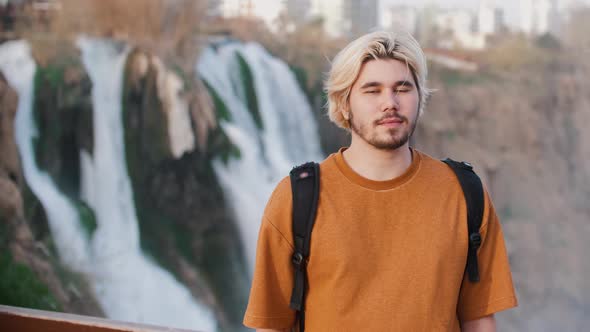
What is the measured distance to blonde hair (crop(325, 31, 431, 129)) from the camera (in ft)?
5.40

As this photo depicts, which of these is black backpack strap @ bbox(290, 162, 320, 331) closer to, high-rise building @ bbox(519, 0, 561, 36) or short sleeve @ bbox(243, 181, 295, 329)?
short sleeve @ bbox(243, 181, 295, 329)

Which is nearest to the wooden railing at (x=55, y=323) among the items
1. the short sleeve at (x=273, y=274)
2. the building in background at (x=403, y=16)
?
the short sleeve at (x=273, y=274)

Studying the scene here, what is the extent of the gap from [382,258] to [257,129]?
28.4ft

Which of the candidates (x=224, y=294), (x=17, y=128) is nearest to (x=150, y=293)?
(x=224, y=294)

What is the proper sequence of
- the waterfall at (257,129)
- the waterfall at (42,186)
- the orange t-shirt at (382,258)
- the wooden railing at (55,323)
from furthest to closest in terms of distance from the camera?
the waterfall at (257,129), the waterfall at (42,186), the wooden railing at (55,323), the orange t-shirt at (382,258)

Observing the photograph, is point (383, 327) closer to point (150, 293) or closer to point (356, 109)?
point (356, 109)

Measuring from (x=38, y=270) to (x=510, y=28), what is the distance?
12.1m

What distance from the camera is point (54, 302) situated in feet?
20.6

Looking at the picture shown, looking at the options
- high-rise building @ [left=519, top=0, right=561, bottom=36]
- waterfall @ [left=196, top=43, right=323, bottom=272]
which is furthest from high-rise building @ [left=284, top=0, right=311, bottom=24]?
high-rise building @ [left=519, top=0, right=561, bottom=36]

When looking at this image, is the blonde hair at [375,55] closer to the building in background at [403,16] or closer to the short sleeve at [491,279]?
the short sleeve at [491,279]

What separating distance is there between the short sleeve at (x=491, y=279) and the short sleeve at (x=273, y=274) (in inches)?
16.0

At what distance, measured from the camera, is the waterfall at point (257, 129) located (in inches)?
361

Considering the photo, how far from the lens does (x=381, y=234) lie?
1657mm

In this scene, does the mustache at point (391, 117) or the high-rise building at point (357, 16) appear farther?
the high-rise building at point (357, 16)
